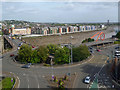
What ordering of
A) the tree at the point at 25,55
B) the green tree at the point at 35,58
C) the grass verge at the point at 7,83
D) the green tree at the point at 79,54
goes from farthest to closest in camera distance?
1. the green tree at the point at 79,54
2. the tree at the point at 25,55
3. the green tree at the point at 35,58
4. the grass verge at the point at 7,83

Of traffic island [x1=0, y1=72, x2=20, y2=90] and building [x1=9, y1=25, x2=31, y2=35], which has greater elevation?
building [x1=9, y1=25, x2=31, y2=35]

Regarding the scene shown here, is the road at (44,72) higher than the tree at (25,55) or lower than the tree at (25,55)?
lower

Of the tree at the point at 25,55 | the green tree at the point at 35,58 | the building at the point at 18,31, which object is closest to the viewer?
the green tree at the point at 35,58

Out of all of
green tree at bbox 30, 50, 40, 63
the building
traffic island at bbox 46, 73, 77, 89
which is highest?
the building

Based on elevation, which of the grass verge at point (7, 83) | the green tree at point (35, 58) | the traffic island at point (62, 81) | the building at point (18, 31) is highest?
the building at point (18, 31)

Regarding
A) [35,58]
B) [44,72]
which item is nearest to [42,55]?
[35,58]

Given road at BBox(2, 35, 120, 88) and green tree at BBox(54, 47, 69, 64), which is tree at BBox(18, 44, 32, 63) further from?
green tree at BBox(54, 47, 69, 64)

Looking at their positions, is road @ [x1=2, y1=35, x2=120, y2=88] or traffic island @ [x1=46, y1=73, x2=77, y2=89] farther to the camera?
road @ [x1=2, y1=35, x2=120, y2=88]

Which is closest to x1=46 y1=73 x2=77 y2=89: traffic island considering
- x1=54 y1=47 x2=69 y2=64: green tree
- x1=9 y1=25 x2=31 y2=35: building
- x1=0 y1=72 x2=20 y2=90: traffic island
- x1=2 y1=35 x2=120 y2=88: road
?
x1=2 y1=35 x2=120 y2=88: road

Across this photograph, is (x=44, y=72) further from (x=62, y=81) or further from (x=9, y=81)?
(x=9, y=81)

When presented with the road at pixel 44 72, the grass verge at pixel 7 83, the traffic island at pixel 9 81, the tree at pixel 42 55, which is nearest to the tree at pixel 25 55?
the tree at pixel 42 55

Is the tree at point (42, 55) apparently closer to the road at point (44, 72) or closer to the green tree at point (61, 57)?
the green tree at point (61, 57)
